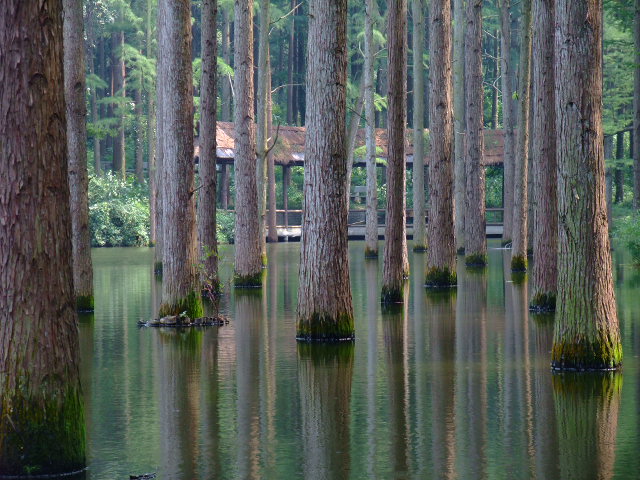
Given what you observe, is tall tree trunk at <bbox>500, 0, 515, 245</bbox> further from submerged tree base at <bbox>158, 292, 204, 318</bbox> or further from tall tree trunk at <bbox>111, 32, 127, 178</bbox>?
tall tree trunk at <bbox>111, 32, 127, 178</bbox>

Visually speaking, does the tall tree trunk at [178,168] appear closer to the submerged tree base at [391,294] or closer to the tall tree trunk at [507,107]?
the submerged tree base at [391,294]

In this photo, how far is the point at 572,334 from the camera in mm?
11648

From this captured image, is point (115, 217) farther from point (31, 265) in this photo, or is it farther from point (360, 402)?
point (31, 265)

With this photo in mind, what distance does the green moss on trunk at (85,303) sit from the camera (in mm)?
19047

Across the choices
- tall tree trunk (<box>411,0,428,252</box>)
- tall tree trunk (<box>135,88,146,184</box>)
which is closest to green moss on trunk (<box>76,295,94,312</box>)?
tall tree trunk (<box>411,0,428,252</box>)

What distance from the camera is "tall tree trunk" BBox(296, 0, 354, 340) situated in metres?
13.9

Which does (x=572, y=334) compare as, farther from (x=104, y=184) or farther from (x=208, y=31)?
(x=104, y=184)

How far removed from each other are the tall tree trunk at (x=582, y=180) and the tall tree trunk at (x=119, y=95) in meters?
45.6

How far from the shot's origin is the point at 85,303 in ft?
63.0

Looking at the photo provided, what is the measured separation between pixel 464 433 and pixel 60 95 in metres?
4.31

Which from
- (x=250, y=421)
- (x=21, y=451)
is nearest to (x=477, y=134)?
(x=250, y=421)

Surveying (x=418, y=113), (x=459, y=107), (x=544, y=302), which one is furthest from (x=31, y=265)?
(x=418, y=113)

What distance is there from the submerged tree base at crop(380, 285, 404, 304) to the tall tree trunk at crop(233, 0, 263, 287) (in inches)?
197

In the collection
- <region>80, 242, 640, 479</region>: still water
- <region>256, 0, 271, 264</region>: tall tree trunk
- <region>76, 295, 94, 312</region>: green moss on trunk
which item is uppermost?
<region>256, 0, 271, 264</region>: tall tree trunk
